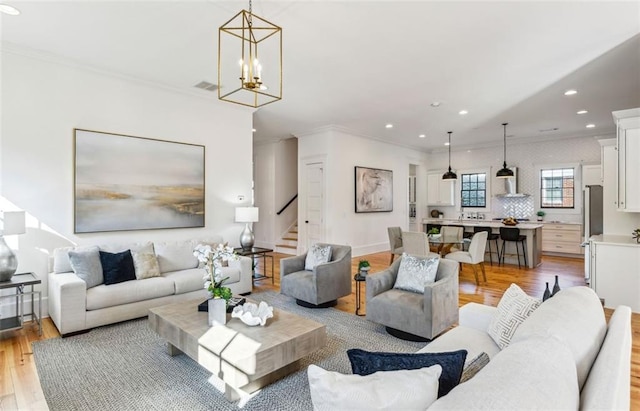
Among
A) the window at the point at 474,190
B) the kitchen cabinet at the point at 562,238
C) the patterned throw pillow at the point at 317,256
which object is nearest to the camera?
the patterned throw pillow at the point at 317,256

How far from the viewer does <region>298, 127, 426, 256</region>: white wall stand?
751 cm

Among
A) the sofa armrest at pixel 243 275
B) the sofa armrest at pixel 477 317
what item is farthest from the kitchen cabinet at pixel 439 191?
the sofa armrest at pixel 477 317

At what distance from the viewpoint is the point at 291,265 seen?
464 cm

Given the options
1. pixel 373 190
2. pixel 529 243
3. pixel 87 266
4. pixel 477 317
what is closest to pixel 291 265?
pixel 87 266

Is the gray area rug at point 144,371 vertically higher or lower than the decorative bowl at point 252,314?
lower

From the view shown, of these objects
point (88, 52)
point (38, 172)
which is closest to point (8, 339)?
point (38, 172)

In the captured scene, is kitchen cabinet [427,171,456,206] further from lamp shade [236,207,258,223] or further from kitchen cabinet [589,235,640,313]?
lamp shade [236,207,258,223]

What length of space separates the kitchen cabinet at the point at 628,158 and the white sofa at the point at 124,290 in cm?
521

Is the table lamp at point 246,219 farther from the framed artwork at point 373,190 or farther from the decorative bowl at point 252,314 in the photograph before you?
the framed artwork at point 373,190

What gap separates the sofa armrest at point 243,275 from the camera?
4738 mm

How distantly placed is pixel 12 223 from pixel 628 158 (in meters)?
7.12

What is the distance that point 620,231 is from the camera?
4.95 meters

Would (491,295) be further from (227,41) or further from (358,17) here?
(227,41)

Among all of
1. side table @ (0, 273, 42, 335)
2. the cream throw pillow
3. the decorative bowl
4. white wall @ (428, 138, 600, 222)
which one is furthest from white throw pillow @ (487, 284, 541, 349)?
white wall @ (428, 138, 600, 222)
